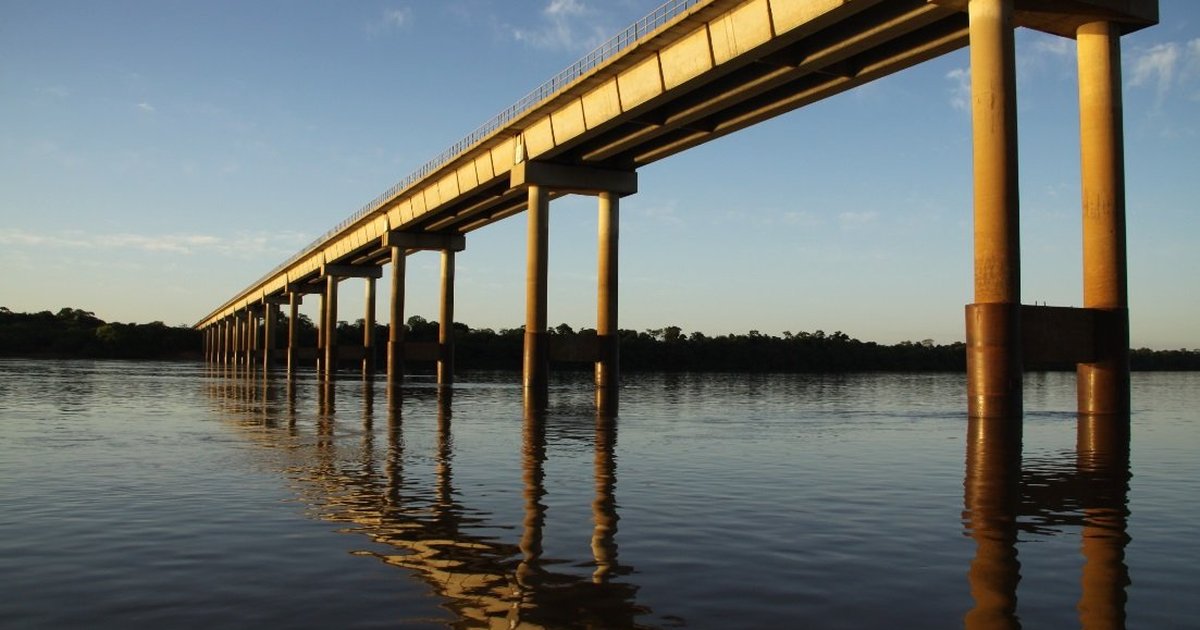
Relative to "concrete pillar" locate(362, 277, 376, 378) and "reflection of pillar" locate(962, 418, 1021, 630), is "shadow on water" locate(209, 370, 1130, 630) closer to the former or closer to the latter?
"reflection of pillar" locate(962, 418, 1021, 630)

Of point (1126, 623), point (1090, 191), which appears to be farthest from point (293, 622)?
point (1090, 191)

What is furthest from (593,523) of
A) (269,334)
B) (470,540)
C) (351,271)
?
(269,334)

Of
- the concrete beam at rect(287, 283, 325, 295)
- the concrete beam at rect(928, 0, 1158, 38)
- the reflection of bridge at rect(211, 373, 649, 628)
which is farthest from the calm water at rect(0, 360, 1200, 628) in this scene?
the concrete beam at rect(287, 283, 325, 295)

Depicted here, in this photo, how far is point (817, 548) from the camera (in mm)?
9984

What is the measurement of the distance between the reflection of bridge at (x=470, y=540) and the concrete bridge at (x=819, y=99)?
526 inches

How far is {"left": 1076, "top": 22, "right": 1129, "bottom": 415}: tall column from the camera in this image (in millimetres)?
29938

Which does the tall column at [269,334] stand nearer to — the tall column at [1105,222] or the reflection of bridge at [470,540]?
the tall column at [1105,222]

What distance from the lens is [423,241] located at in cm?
8112

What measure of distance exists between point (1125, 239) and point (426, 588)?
28.5 metres

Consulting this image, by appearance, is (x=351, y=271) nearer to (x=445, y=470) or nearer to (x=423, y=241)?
(x=423, y=241)

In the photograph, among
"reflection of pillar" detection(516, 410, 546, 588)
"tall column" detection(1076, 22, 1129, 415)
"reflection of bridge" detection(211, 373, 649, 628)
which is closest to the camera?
"reflection of bridge" detection(211, 373, 649, 628)

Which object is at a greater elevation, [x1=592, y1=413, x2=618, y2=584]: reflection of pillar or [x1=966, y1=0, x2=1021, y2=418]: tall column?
[x1=966, y1=0, x2=1021, y2=418]: tall column

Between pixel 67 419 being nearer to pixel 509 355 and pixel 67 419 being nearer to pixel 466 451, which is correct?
pixel 466 451

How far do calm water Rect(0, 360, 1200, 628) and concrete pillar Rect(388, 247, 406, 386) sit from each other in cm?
5339
